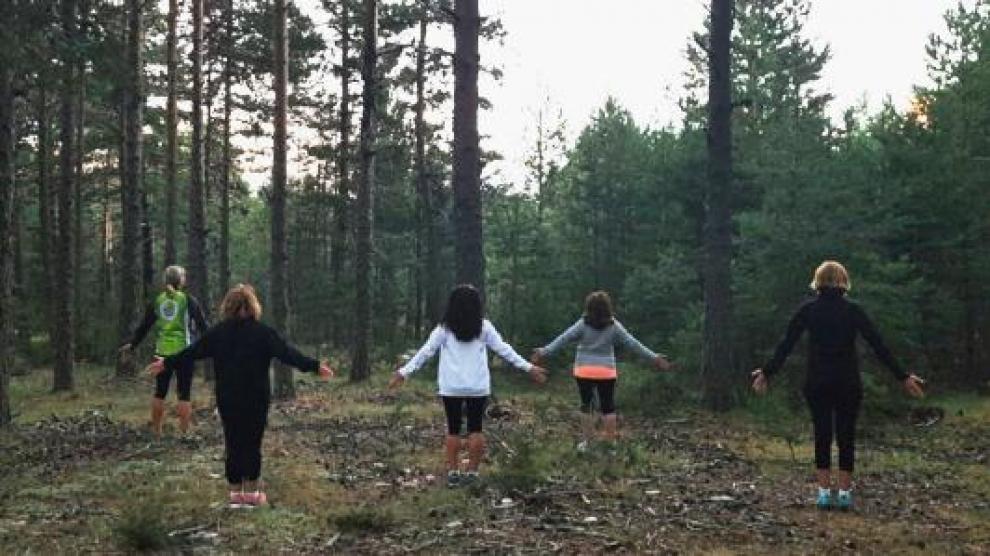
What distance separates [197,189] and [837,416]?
1610 cm

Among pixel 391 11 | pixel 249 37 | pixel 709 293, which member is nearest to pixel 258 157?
pixel 391 11

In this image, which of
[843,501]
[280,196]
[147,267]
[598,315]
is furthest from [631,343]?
[147,267]

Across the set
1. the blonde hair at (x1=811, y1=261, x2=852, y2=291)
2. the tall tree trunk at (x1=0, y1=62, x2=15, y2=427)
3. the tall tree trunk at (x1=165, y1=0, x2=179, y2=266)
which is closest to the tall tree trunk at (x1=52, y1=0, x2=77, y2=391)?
the tall tree trunk at (x1=165, y1=0, x2=179, y2=266)

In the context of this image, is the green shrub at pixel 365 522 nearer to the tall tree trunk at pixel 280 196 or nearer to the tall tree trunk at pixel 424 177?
the tall tree trunk at pixel 280 196

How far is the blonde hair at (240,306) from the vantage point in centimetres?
812

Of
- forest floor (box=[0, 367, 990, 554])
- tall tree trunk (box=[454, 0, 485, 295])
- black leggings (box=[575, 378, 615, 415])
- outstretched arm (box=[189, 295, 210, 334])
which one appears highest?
tall tree trunk (box=[454, 0, 485, 295])

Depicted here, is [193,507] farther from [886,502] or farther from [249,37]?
[249,37]

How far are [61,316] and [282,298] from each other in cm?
508

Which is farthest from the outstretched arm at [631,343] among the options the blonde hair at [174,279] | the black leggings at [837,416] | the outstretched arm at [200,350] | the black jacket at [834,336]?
the blonde hair at [174,279]

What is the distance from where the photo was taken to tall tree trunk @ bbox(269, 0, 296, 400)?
17.0 m

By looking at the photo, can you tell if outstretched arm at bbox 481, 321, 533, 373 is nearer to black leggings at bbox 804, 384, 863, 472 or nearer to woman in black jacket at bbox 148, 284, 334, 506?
woman in black jacket at bbox 148, 284, 334, 506

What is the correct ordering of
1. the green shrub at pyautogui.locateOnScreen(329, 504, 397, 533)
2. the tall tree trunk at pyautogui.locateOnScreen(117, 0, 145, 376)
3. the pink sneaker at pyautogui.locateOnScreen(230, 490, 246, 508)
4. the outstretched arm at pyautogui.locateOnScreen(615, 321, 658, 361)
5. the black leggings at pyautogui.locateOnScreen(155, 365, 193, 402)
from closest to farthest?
the green shrub at pyautogui.locateOnScreen(329, 504, 397, 533) → the pink sneaker at pyautogui.locateOnScreen(230, 490, 246, 508) → the outstretched arm at pyautogui.locateOnScreen(615, 321, 658, 361) → the black leggings at pyautogui.locateOnScreen(155, 365, 193, 402) → the tall tree trunk at pyautogui.locateOnScreen(117, 0, 145, 376)

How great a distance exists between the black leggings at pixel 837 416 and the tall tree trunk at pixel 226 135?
71.1 ft

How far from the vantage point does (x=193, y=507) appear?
791 centimetres
